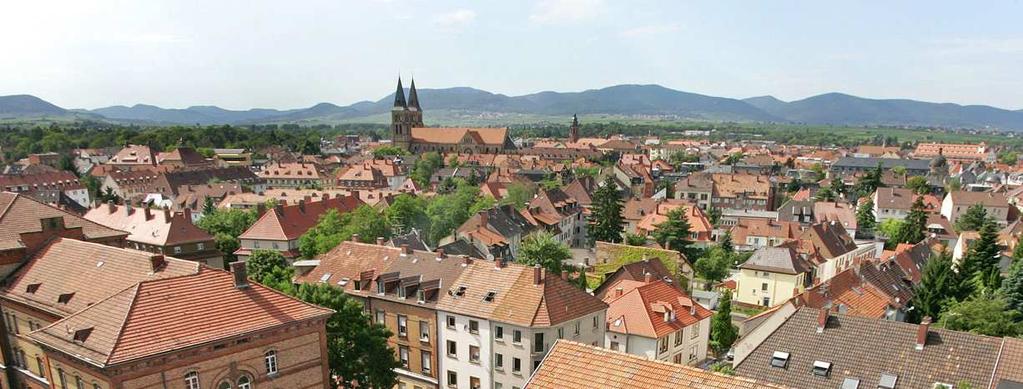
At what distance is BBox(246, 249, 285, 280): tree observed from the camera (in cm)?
4484

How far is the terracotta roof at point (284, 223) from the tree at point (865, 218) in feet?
258

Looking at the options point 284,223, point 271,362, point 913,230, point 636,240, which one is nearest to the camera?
point 271,362

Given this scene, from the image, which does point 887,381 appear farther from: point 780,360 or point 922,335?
point 780,360

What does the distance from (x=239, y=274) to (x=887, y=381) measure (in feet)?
96.5

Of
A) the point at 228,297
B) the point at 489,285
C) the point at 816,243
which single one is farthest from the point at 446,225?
the point at 228,297

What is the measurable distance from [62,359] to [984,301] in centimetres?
5196

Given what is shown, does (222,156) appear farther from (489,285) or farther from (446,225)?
(489,285)

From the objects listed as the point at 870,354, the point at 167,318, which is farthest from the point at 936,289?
the point at 167,318

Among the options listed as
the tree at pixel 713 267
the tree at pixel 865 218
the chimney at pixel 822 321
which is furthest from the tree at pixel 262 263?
the tree at pixel 865 218

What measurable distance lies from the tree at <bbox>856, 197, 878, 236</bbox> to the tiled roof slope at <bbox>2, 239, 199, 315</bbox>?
93.5 m

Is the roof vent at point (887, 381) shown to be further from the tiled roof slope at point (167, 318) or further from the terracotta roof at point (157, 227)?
the terracotta roof at point (157, 227)

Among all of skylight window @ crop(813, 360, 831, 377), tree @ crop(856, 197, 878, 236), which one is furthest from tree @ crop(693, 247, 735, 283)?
skylight window @ crop(813, 360, 831, 377)

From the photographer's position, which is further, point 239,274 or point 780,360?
point 780,360

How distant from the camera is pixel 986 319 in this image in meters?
37.9
